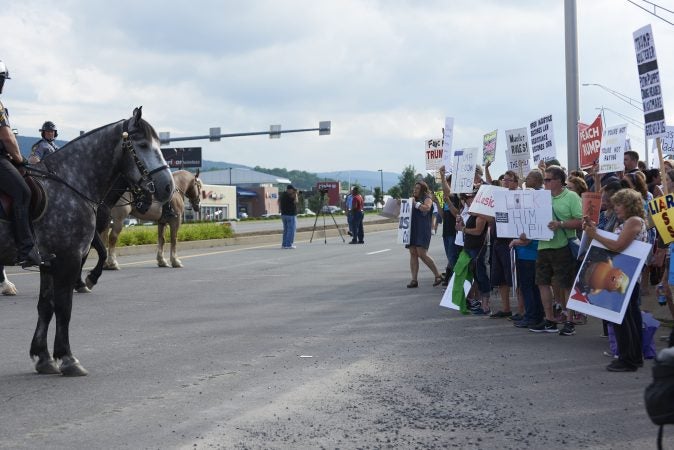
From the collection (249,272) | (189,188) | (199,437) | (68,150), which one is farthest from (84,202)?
(189,188)

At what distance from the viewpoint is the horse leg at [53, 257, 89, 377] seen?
7219 mm

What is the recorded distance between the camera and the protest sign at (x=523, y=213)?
9.67 m

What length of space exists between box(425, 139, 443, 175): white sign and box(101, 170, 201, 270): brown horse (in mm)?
5252

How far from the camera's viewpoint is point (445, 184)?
13578mm

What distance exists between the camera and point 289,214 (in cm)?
2864

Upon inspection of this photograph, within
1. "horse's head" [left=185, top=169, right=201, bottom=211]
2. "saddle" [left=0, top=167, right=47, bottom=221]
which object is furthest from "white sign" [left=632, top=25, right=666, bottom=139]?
"horse's head" [left=185, top=169, right=201, bottom=211]

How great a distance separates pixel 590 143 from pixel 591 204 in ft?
18.1

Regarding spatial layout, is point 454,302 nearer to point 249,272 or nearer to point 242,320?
point 242,320

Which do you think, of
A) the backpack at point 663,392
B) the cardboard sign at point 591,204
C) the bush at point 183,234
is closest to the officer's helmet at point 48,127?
the cardboard sign at point 591,204

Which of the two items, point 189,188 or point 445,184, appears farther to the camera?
point 189,188

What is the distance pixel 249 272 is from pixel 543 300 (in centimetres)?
957

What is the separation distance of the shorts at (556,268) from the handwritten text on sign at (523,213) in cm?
23

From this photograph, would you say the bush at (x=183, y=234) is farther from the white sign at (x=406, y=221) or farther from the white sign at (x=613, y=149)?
the white sign at (x=613, y=149)

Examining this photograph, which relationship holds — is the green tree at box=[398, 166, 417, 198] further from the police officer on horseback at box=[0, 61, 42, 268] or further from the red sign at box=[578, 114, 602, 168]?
the police officer on horseback at box=[0, 61, 42, 268]
